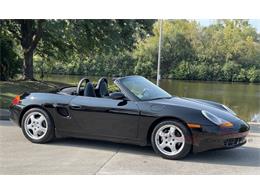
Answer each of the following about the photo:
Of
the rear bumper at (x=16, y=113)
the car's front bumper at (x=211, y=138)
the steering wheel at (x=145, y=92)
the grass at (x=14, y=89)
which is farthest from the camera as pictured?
the grass at (x=14, y=89)

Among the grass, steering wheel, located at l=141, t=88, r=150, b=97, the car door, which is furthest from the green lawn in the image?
steering wheel, located at l=141, t=88, r=150, b=97

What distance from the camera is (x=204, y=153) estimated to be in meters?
5.96

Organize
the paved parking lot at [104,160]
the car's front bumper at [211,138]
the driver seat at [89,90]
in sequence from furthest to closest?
the driver seat at [89,90], the car's front bumper at [211,138], the paved parking lot at [104,160]

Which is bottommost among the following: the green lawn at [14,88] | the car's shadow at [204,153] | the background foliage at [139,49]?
the car's shadow at [204,153]

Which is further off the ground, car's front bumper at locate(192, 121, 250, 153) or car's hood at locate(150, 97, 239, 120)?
car's hood at locate(150, 97, 239, 120)

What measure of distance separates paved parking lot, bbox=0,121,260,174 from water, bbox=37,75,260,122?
23.5 feet

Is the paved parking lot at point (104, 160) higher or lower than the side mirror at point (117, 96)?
lower

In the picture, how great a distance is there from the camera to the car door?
5.72 m

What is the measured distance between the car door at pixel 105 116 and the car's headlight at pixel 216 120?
101cm

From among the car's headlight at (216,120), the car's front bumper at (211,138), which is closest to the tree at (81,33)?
the car's headlight at (216,120)

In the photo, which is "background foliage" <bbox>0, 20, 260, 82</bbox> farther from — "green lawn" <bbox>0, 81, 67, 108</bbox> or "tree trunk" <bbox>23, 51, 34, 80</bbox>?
"green lawn" <bbox>0, 81, 67, 108</bbox>

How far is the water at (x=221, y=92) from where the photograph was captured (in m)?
15.6

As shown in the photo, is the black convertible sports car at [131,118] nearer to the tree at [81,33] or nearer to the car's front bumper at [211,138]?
the car's front bumper at [211,138]
